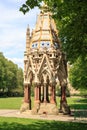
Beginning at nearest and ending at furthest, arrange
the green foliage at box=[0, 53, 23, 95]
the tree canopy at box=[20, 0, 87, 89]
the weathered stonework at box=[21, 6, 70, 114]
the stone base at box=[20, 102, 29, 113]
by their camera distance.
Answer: the tree canopy at box=[20, 0, 87, 89] → the weathered stonework at box=[21, 6, 70, 114] → the stone base at box=[20, 102, 29, 113] → the green foliage at box=[0, 53, 23, 95]

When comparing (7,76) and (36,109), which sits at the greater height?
(7,76)

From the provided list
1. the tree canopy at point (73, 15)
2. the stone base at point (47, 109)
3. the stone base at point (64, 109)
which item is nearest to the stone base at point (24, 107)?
the stone base at point (47, 109)

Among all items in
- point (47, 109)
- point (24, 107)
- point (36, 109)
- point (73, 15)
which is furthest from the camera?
point (24, 107)

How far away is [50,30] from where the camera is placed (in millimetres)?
32438

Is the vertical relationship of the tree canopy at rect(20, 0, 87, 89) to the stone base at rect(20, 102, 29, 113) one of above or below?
above

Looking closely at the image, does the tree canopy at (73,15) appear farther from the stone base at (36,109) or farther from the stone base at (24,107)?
the stone base at (24,107)

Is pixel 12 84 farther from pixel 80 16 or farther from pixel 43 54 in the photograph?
pixel 80 16

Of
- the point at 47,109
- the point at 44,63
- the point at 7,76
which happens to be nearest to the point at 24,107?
the point at 47,109

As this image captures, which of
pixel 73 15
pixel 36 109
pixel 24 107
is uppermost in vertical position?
pixel 73 15

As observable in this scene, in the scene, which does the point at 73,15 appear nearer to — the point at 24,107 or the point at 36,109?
the point at 36,109

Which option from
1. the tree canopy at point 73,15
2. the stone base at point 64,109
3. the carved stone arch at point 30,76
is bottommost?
the stone base at point 64,109

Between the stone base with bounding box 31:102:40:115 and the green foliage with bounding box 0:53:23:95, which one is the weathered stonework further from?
the green foliage with bounding box 0:53:23:95

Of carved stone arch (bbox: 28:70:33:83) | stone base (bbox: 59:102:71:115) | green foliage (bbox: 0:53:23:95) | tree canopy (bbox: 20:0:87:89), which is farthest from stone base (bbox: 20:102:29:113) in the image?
green foliage (bbox: 0:53:23:95)

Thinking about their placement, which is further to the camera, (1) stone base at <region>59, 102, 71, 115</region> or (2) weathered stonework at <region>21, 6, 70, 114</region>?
(1) stone base at <region>59, 102, 71, 115</region>
